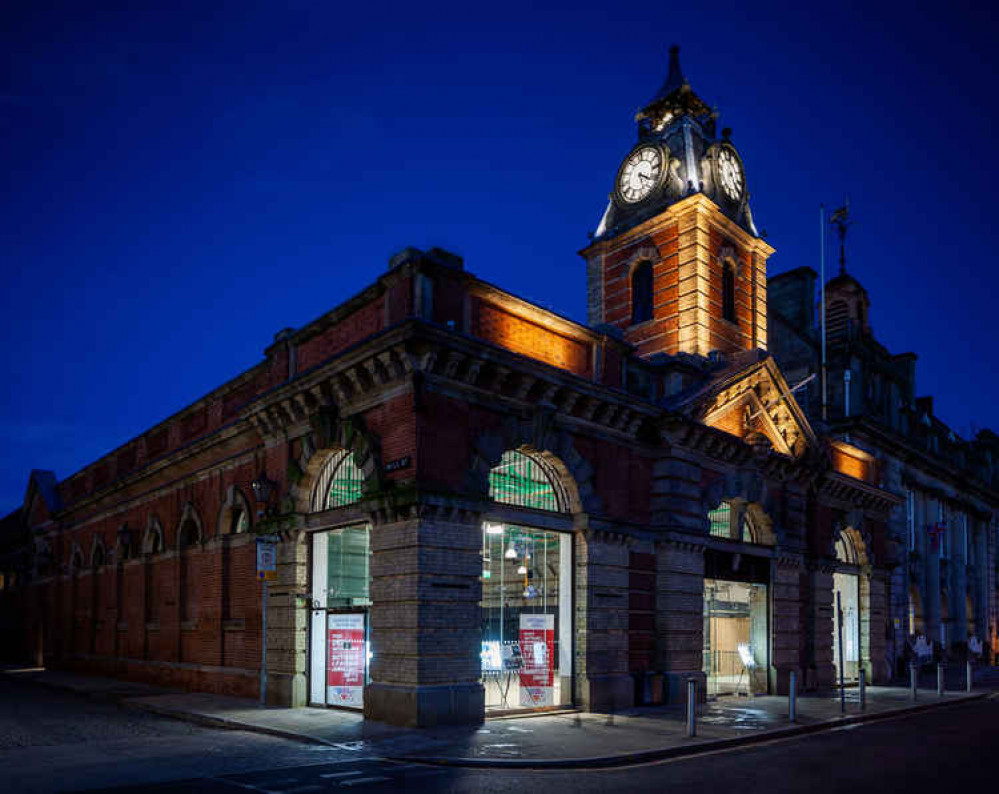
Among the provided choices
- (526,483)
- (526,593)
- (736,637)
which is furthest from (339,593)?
(736,637)

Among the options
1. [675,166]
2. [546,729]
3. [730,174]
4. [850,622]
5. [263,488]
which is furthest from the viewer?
[850,622]

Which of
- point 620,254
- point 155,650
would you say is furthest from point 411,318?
point 155,650

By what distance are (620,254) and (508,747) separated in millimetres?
18865

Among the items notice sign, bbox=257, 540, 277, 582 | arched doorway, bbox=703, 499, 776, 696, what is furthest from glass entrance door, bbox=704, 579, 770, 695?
notice sign, bbox=257, 540, 277, 582

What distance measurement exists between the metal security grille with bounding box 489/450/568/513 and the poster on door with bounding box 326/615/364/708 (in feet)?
12.6

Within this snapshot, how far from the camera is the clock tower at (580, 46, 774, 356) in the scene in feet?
88.7

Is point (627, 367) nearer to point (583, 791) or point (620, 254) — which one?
point (620, 254)

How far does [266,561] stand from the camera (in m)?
18.6

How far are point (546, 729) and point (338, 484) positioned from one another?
22.7 ft

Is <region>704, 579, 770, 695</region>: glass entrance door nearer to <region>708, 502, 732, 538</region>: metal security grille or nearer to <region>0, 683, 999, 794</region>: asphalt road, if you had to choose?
<region>708, 502, 732, 538</region>: metal security grille

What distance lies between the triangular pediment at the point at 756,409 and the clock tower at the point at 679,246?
95.3 inches

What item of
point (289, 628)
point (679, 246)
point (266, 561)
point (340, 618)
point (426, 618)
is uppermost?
point (679, 246)

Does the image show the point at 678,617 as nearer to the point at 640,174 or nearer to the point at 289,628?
the point at 289,628

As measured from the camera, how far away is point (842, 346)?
40.6 m
